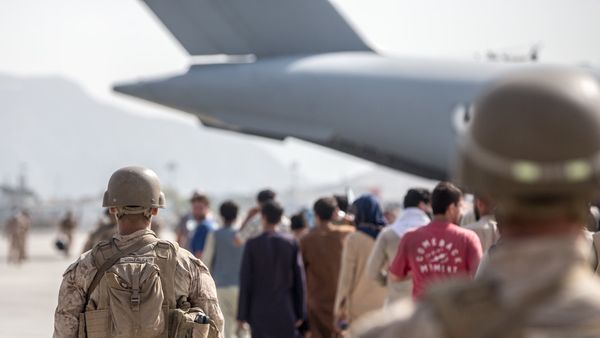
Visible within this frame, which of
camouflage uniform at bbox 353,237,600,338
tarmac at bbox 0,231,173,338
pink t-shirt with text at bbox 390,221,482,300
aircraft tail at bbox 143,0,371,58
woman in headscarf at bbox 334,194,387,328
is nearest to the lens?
camouflage uniform at bbox 353,237,600,338

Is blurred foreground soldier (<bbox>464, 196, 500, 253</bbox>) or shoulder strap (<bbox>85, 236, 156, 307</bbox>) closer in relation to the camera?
shoulder strap (<bbox>85, 236, 156, 307</bbox>)

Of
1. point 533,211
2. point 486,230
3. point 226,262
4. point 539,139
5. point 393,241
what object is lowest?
point 226,262

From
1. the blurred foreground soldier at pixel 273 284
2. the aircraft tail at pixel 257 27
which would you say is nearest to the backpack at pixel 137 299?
the blurred foreground soldier at pixel 273 284

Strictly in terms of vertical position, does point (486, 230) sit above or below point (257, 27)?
below

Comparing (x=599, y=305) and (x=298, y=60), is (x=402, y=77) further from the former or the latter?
(x=599, y=305)

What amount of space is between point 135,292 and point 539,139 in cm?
306

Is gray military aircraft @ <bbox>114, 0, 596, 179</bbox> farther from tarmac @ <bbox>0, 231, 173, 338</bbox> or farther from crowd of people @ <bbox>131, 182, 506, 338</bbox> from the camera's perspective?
crowd of people @ <bbox>131, 182, 506, 338</bbox>

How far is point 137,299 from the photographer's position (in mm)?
4695

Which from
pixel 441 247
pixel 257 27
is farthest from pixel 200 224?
pixel 257 27

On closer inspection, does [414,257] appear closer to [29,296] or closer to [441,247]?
[441,247]

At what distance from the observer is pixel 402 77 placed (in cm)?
2039

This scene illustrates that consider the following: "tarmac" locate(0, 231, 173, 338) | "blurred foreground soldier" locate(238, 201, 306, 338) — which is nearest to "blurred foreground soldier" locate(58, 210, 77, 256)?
"tarmac" locate(0, 231, 173, 338)

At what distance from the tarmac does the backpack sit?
8.44m

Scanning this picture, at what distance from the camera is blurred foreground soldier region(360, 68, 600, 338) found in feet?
5.96
